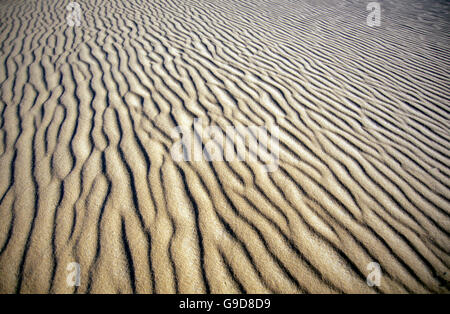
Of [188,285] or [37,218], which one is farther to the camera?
[37,218]

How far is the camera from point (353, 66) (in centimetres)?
407

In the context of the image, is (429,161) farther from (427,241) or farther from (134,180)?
(134,180)

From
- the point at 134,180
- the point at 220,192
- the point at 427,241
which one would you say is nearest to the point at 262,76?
the point at 220,192

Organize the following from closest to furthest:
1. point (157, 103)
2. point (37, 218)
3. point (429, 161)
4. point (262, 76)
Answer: point (37, 218)
point (429, 161)
point (157, 103)
point (262, 76)

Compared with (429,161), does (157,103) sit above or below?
above

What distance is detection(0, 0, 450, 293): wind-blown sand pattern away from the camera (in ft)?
4.93

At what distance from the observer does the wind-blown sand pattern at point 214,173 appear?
4.93 feet

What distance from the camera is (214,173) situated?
2.05 m

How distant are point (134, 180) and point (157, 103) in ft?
4.10
